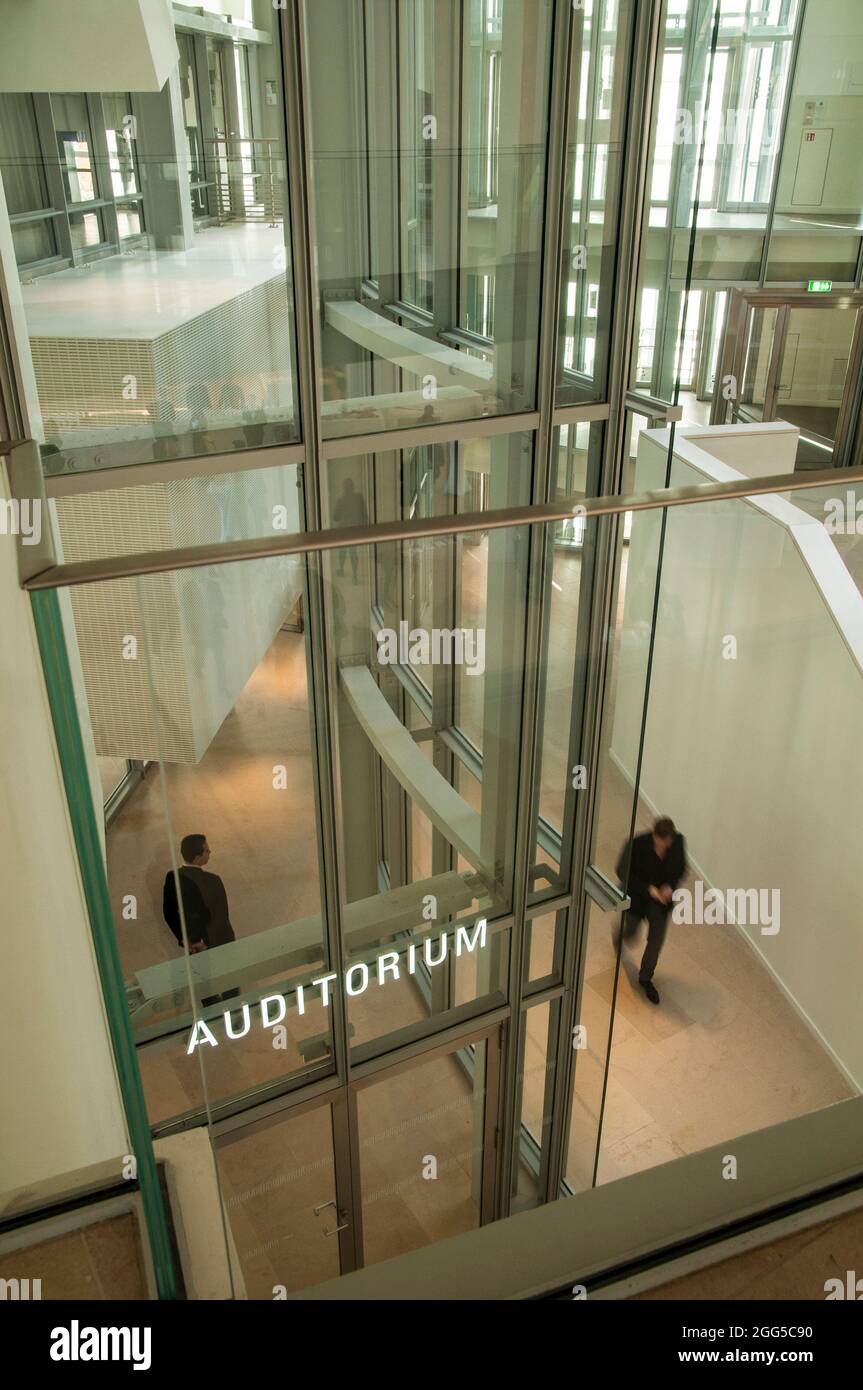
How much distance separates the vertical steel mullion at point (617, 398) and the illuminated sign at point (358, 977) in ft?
1.76

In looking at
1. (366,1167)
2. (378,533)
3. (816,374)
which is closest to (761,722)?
(366,1167)

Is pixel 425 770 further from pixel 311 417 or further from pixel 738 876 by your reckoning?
pixel 738 876

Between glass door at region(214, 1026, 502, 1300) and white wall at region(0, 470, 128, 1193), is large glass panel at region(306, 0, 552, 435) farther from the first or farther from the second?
glass door at region(214, 1026, 502, 1300)

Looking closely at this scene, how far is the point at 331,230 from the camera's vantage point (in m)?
3.15

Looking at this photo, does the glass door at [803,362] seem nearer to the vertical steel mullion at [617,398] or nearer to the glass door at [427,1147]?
the vertical steel mullion at [617,398]

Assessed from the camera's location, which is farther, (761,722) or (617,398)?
(761,722)

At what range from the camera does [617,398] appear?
3.61 meters

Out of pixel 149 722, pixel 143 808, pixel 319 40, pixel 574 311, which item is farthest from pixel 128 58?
pixel 143 808

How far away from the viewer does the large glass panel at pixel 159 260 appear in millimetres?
2836

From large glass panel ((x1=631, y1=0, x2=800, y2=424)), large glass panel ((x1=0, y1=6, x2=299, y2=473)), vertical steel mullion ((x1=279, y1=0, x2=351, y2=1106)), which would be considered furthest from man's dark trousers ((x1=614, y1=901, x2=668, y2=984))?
large glass panel ((x1=0, y1=6, x2=299, y2=473))

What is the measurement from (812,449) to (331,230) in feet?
17.0

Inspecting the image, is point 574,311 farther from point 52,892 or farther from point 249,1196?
point 249,1196

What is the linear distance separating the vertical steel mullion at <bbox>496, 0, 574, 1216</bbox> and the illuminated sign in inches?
10.9

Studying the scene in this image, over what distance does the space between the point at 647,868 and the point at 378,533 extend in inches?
125
